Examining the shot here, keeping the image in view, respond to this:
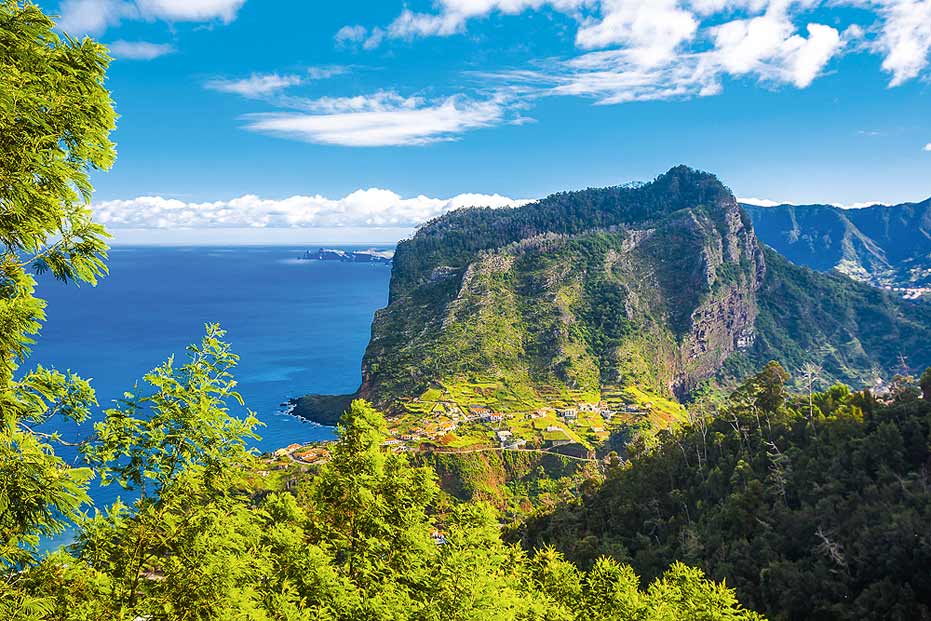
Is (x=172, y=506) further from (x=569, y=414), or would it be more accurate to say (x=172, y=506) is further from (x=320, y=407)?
(x=320, y=407)

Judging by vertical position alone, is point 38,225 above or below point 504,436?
above

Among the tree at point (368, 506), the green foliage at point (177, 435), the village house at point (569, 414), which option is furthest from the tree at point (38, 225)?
the village house at point (569, 414)

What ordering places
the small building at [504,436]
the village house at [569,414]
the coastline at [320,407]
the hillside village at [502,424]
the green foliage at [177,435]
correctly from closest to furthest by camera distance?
1. the green foliage at [177,435]
2. the hillside village at [502,424]
3. the small building at [504,436]
4. the village house at [569,414]
5. the coastline at [320,407]

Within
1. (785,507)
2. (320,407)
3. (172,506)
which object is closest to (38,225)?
(172,506)

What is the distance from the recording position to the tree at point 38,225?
924 cm

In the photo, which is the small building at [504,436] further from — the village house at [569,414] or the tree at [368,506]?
the tree at [368,506]

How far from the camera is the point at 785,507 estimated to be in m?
52.9

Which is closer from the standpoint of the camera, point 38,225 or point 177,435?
point 38,225

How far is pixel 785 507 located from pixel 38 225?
60418 mm

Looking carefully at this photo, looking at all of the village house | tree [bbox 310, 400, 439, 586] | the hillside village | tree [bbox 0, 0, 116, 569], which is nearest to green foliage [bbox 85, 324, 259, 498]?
tree [bbox 0, 0, 116, 569]

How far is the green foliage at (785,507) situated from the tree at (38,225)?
44649mm

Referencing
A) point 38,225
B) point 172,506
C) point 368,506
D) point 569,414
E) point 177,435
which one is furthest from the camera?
point 569,414

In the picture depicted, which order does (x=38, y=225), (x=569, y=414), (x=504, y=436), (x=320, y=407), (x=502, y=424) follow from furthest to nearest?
(x=320, y=407)
(x=569, y=414)
(x=502, y=424)
(x=504, y=436)
(x=38, y=225)

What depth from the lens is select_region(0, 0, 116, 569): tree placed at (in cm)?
924
